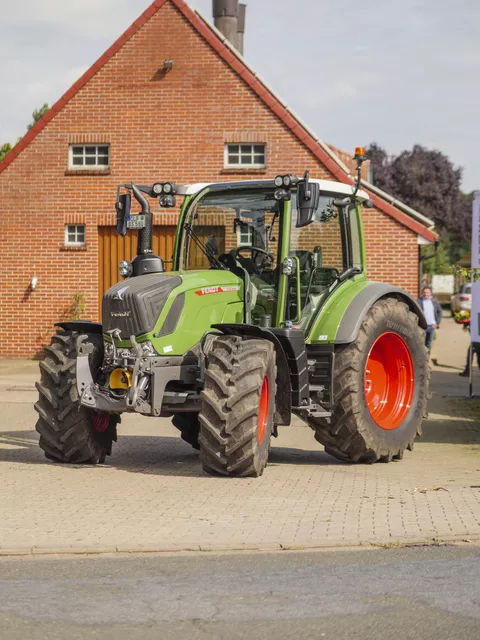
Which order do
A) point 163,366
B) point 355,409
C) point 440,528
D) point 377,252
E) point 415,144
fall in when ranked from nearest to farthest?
point 440,528
point 163,366
point 355,409
point 377,252
point 415,144

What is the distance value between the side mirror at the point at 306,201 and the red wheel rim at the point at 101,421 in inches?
99.5

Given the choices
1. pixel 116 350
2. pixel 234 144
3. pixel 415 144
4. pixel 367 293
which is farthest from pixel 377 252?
pixel 415 144

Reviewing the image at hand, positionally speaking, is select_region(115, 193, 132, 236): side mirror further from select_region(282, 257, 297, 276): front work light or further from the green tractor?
select_region(282, 257, 297, 276): front work light

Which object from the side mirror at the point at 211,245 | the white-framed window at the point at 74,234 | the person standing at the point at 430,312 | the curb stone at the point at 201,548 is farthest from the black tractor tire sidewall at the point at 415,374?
the white-framed window at the point at 74,234

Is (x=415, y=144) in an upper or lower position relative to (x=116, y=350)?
upper

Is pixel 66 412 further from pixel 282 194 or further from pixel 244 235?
pixel 282 194

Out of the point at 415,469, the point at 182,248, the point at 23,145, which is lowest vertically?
the point at 415,469

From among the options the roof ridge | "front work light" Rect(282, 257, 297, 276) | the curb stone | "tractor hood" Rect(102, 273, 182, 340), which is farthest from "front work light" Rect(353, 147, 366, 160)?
the roof ridge

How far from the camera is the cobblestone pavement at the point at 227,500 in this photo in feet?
25.3

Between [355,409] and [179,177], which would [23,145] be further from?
[355,409]

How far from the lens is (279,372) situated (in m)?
10.6

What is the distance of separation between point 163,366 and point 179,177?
14.0m

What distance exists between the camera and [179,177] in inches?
939

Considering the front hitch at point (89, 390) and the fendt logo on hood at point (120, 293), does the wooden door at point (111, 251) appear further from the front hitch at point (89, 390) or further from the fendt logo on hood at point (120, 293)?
the fendt logo on hood at point (120, 293)
